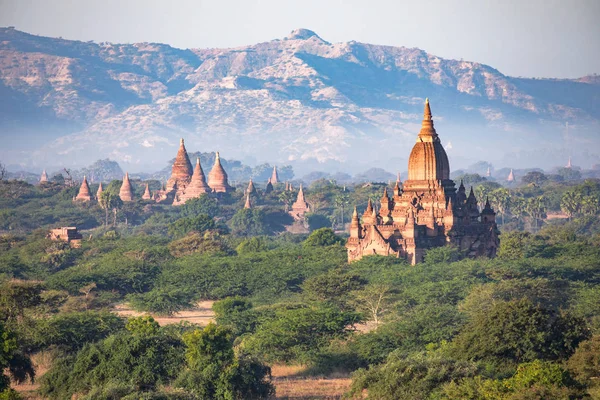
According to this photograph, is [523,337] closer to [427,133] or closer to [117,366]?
[117,366]

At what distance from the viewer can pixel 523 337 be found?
37.3 m

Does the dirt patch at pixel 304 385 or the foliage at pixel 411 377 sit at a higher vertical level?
the foliage at pixel 411 377

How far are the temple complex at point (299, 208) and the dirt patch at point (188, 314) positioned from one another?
208ft

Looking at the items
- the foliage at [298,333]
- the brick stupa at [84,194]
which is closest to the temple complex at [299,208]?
the brick stupa at [84,194]

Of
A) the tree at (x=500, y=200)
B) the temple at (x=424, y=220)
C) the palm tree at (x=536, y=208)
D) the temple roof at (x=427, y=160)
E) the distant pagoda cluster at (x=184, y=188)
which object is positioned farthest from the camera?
the distant pagoda cluster at (x=184, y=188)

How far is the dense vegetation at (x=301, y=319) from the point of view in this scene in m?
35.0

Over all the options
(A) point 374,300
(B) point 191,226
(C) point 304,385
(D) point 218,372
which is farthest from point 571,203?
(D) point 218,372

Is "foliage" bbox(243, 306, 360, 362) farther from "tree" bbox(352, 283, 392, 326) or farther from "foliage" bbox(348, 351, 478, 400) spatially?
"foliage" bbox(348, 351, 478, 400)

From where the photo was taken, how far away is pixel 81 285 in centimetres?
5828

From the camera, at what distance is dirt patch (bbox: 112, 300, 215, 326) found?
53.6 metres

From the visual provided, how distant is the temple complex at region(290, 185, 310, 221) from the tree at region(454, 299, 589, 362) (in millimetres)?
83397

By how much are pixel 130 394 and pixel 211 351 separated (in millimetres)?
4508

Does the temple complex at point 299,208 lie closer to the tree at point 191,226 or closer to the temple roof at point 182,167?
the temple roof at point 182,167

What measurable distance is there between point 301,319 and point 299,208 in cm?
7870
